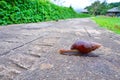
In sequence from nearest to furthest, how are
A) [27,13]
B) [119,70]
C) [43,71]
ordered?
1. [43,71]
2. [119,70]
3. [27,13]

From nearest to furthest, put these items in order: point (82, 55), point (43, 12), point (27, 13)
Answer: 1. point (82, 55)
2. point (27, 13)
3. point (43, 12)

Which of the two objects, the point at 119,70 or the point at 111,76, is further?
the point at 119,70

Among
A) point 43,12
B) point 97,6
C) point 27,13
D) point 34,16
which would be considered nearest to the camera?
point 27,13

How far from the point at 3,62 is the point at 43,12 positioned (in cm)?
1117

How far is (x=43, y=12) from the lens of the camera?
12977 mm

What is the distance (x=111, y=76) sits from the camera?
1.74 m

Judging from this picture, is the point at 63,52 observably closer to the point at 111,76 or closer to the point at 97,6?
the point at 111,76

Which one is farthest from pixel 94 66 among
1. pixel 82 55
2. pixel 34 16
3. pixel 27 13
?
pixel 34 16

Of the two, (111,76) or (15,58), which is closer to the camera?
(111,76)

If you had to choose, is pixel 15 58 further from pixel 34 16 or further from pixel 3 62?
pixel 34 16

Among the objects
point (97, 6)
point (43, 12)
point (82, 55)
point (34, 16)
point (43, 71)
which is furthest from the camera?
point (97, 6)

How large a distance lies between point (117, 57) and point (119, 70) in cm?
55

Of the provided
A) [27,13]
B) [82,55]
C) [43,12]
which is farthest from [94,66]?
[43,12]

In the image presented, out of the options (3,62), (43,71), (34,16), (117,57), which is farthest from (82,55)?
(34,16)
